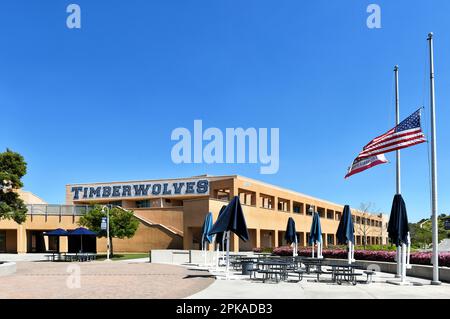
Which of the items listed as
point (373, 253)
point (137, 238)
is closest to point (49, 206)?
point (137, 238)

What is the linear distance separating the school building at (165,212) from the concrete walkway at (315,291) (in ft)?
93.7

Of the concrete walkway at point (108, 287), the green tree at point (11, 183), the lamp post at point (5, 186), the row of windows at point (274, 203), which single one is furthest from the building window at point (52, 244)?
the concrete walkway at point (108, 287)

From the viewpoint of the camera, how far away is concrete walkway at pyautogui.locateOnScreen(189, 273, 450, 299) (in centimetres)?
1288

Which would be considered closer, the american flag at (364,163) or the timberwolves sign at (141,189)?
the american flag at (364,163)

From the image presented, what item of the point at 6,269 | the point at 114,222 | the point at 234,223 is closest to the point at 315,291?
the point at 234,223

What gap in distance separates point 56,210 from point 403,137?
40423mm

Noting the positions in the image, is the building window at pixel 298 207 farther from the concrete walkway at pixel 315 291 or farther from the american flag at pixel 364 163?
the concrete walkway at pixel 315 291

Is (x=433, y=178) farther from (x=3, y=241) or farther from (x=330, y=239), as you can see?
(x=330, y=239)

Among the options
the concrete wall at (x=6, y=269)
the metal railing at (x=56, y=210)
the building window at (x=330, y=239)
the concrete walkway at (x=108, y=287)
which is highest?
the metal railing at (x=56, y=210)

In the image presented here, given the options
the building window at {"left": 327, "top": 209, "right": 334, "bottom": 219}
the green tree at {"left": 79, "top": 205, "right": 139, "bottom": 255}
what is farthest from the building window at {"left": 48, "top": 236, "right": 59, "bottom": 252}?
the building window at {"left": 327, "top": 209, "right": 334, "bottom": 219}

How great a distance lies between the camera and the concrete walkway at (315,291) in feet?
42.3

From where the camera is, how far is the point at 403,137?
1770 cm

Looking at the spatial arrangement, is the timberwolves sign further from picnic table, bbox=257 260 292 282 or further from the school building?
picnic table, bbox=257 260 292 282
